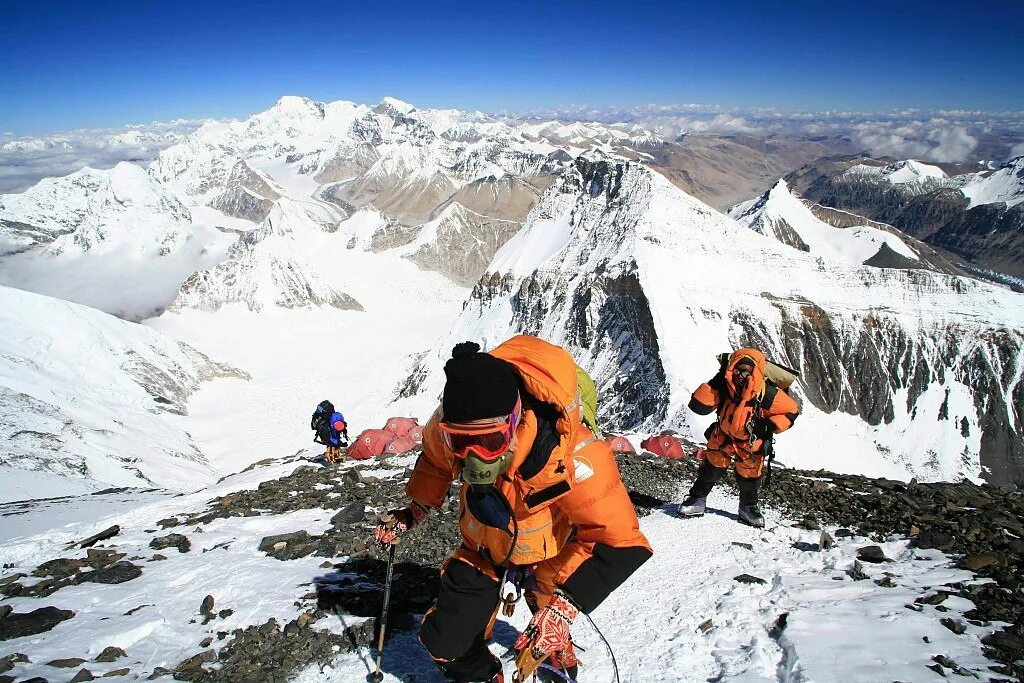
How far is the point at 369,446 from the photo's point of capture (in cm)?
1673

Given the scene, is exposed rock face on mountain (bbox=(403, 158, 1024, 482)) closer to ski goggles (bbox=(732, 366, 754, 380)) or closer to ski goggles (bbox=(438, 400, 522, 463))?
ski goggles (bbox=(732, 366, 754, 380))

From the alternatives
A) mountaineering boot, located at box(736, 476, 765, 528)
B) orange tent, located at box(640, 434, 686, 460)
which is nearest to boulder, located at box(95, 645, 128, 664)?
mountaineering boot, located at box(736, 476, 765, 528)

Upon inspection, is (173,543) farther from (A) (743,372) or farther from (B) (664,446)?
(B) (664,446)

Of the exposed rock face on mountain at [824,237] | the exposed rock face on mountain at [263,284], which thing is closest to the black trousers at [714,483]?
the exposed rock face on mountain at [263,284]

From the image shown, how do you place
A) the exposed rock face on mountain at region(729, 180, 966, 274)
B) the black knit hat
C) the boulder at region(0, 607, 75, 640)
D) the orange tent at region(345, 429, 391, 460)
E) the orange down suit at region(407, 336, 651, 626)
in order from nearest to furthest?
1. the black knit hat
2. the orange down suit at region(407, 336, 651, 626)
3. the boulder at region(0, 607, 75, 640)
4. the orange tent at region(345, 429, 391, 460)
5. the exposed rock face on mountain at region(729, 180, 966, 274)

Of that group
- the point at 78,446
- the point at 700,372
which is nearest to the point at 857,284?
the point at 700,372

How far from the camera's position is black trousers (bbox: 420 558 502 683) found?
4.70m

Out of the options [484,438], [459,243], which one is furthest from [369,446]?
[459,243]

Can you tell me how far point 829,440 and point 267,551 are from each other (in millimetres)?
44121

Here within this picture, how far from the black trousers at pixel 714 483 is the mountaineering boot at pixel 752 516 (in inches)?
2.9

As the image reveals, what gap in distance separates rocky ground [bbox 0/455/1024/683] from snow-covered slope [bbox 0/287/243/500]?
21.0 metres

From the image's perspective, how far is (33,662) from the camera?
549cm

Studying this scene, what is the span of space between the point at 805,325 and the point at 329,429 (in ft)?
151

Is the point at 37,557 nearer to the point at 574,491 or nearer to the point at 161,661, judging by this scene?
the point at 161,661
